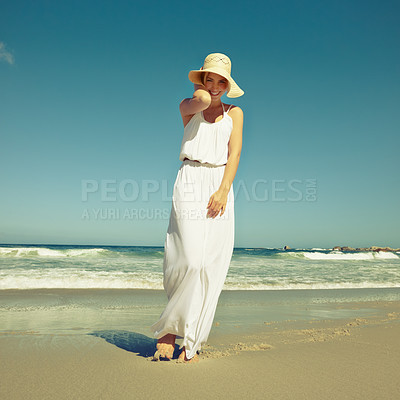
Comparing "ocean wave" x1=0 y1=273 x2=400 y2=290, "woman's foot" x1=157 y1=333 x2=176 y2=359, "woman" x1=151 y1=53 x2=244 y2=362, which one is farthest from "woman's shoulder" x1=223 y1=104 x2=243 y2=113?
"ocean wave" x1=0 y1=273 x2=400 y2=290

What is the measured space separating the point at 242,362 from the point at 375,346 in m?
1.42

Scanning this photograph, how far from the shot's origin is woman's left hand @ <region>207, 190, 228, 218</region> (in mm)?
3010

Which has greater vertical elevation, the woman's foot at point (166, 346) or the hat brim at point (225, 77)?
the hat brim at point (225, 77)

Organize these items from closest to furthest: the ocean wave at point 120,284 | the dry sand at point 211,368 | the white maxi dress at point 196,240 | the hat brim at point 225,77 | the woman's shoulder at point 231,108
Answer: the dry sand at point 211,368 → the white maxi dress at point 196,240 → the hat brim at point 225,77 → the woman's shoulder at point 231,108 → the ocean wave at point 120,284

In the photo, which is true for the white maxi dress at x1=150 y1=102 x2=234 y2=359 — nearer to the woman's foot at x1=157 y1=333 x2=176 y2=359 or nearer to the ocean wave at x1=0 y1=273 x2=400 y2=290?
the woman's foot at x1=157 y1=333 x2=176 y2=359

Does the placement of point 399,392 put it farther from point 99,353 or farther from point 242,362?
point 99,353

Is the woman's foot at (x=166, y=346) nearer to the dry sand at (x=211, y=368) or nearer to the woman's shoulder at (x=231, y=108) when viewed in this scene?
the dry sand at (x=211, y=368)

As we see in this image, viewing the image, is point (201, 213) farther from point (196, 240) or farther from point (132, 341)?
point (132, 341)

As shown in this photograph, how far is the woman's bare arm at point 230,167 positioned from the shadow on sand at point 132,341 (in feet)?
4.24

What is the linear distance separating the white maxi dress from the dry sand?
0.98 feet

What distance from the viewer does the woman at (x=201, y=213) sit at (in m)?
2.86

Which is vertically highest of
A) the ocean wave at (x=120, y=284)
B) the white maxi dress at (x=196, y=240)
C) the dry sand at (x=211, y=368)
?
the white maxi dress at (x=196, y=240)

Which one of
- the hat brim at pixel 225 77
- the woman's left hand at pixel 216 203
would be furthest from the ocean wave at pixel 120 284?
the hat brim at pixel 225 77

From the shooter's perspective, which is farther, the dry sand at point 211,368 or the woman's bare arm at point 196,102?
the woman's bare arm at point 196,102
